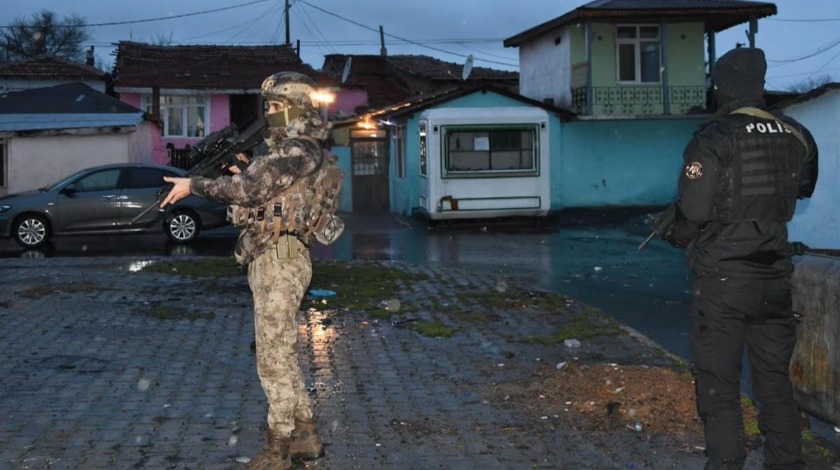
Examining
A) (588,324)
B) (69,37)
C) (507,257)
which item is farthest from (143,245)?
(69,37)

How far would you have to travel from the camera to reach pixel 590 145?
2584 cm

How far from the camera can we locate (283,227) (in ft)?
15.9

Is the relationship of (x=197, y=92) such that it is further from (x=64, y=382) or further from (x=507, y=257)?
(x=64, y=382)

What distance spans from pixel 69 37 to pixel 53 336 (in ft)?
160

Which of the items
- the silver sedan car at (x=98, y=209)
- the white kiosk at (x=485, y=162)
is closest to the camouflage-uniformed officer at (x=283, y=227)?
the silver sedan car at (x=98, y=209)

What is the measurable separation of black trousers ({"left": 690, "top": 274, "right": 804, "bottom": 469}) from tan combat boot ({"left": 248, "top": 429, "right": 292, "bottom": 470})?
6.63ft

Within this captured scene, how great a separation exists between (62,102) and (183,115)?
758 centimetres

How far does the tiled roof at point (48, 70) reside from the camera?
3456 cm

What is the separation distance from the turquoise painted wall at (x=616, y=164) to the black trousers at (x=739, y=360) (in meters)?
21.2

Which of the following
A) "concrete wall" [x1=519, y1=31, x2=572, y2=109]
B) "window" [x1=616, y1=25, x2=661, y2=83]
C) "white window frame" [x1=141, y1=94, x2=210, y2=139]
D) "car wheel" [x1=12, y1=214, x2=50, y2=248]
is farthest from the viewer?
"white window frame" [x1=141, y1=94, x2=210, y2=139]

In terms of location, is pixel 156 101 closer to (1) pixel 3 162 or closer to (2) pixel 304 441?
(1) pixel 3 162

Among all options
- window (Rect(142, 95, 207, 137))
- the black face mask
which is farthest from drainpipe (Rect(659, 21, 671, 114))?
the black face mask

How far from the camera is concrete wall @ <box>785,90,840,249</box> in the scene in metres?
13.1

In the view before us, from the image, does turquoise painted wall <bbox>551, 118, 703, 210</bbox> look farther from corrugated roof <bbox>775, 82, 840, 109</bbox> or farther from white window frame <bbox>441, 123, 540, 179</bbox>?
corrugated roof <bbox>775, 82, 840, 109</bbox>
